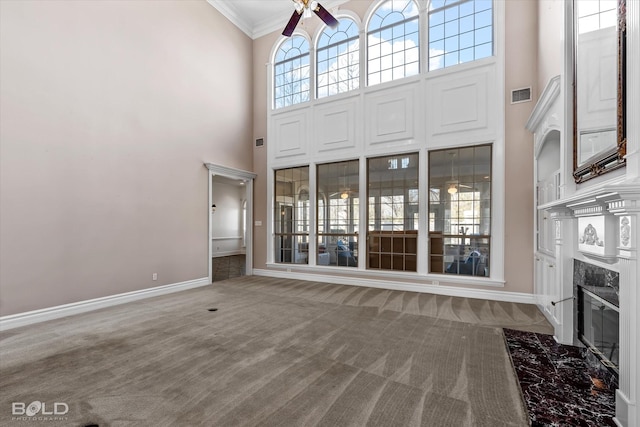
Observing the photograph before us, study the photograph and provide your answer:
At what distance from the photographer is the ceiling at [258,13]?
21.5 ft

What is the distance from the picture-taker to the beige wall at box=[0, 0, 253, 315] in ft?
12.0

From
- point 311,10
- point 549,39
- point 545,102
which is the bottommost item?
point 545,102

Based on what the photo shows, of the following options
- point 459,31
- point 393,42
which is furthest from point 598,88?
point 393,42

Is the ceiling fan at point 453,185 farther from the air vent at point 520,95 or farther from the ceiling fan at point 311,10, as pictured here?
the ceiling fan at point 311,10

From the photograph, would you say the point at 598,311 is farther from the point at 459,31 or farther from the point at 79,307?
the point at 79,307

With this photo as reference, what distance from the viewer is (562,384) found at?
2312mm

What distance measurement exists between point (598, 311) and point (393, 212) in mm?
3540

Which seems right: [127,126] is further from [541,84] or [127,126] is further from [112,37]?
[541,84]

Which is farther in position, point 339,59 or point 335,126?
point 339,59

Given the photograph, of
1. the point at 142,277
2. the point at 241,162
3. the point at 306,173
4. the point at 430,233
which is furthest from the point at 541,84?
the point at 142,277

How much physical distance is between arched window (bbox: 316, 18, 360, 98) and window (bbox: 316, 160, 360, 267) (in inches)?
69.6

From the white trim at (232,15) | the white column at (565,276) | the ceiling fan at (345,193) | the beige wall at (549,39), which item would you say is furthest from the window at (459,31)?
the white trim at (232,15)

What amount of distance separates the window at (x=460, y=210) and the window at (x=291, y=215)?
2856 millimetres

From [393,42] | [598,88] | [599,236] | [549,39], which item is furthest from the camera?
[393,42]
